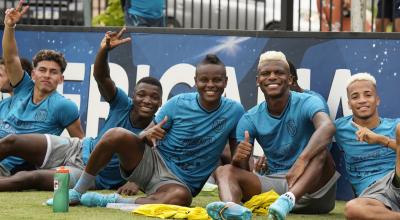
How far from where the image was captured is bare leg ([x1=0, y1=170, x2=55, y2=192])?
10891 mm

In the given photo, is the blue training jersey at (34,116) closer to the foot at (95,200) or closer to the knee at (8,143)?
the knee at (8,143)

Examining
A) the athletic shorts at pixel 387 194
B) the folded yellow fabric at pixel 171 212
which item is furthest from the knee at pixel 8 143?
the athletic shorts at pixel 387 194

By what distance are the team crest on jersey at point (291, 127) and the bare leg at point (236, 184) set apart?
483mm

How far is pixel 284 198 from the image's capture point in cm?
836

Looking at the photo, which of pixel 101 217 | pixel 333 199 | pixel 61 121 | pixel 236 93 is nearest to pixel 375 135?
pixel 333 199

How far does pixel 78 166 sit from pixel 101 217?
97.5 inches

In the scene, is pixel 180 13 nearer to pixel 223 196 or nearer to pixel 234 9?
pixel 234 9

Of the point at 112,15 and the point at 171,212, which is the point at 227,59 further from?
the point at 112,15

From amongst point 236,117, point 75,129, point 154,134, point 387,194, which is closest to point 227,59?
point 75,129

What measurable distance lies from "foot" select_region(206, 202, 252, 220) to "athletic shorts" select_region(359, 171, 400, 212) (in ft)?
3.27

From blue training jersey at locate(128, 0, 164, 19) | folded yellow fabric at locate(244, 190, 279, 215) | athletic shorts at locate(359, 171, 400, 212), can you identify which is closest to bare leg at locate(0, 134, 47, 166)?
folded yellow fabric at locate(244, 190, 279, 215)

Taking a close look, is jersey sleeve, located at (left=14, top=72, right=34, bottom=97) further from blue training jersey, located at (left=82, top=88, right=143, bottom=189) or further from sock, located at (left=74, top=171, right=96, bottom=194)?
sock, located at (left=74, top=171, right=96, bottom=194)

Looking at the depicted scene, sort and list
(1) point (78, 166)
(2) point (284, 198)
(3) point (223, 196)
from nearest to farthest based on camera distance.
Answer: (2) point (284, 198), (3) point (223, 196), (1) point (78, 166)

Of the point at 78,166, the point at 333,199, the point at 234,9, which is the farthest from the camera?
the point at 234,9
